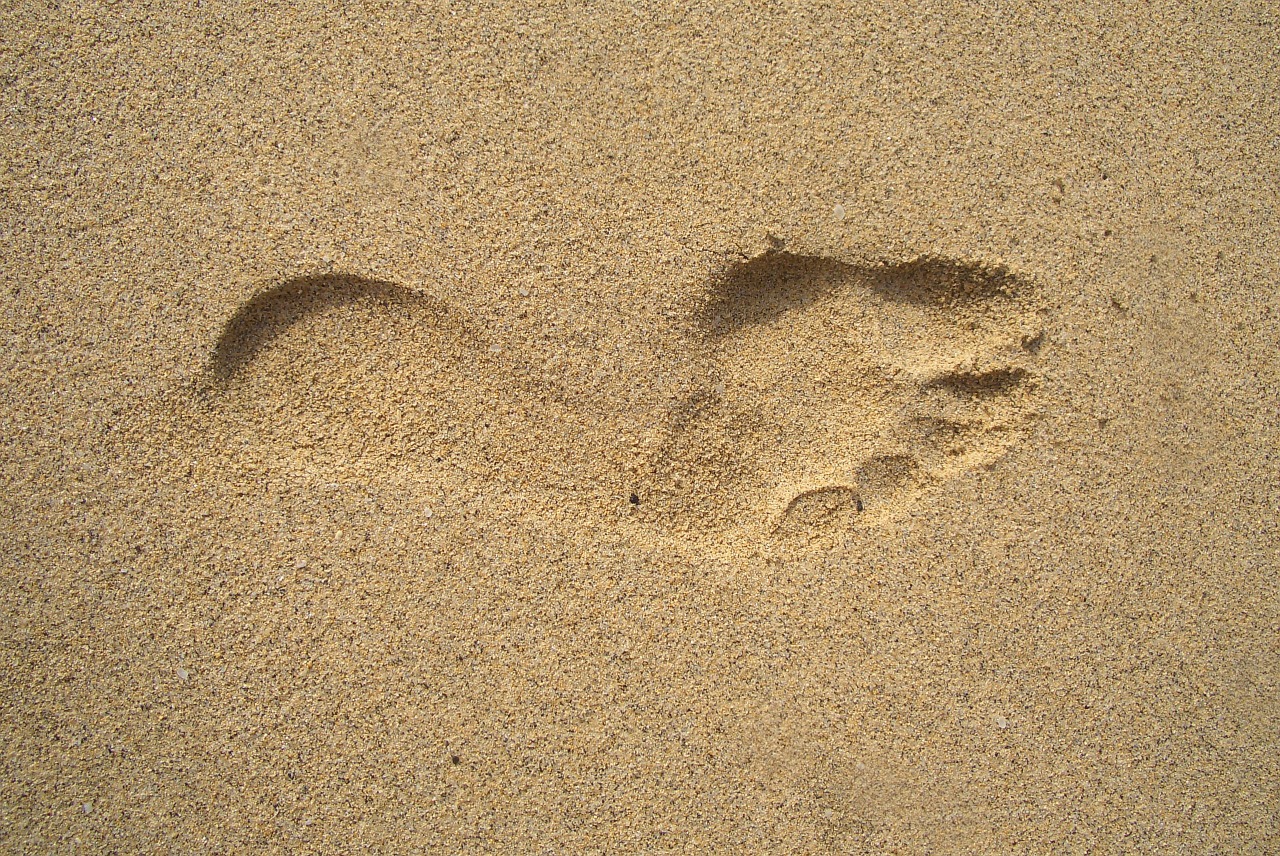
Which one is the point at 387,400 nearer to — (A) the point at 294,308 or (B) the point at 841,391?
(A) the point at 294,308

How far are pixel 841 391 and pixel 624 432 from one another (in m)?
0.38

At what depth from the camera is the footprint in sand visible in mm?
1263

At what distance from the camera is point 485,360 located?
127cm

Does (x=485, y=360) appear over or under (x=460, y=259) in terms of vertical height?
under

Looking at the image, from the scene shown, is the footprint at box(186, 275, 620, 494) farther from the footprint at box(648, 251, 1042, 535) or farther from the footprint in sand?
the footprint at box(648, 251, 1042, 535)

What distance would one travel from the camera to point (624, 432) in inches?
49.8

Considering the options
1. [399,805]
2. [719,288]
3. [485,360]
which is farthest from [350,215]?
[399,805]

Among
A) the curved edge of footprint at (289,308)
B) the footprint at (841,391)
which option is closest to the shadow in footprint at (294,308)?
the curved edge of footprint at (289,308)

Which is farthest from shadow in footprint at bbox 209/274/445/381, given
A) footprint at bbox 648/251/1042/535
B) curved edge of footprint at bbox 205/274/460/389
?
footprint at bbox 648/251/1042/535

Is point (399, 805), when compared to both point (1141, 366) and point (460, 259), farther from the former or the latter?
point (1141, 366)

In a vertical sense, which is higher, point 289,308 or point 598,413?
point 289,308

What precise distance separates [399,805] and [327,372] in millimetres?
743

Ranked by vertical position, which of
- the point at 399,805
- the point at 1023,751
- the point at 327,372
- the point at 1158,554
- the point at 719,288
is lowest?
the point at 399,805

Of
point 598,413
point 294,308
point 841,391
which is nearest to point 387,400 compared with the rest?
point 294,308
